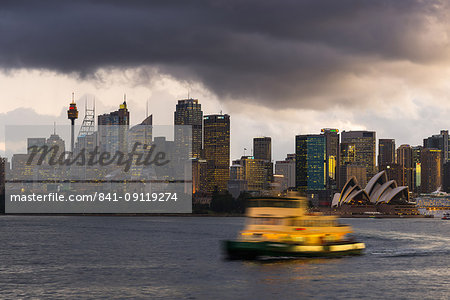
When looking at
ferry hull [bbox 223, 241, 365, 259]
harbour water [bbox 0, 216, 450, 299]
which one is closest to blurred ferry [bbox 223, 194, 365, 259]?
ferry hull [bbox 223, 241, 365, 259]

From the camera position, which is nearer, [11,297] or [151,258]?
[11,297]

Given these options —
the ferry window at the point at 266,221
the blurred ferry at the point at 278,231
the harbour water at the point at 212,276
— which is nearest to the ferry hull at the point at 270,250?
the blurred ferry at the point at 278,231

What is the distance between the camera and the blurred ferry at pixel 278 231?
53.2m

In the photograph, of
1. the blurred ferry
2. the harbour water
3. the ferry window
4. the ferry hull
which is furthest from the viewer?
the ferry window

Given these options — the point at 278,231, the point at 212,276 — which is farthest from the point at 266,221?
the point at 212,276

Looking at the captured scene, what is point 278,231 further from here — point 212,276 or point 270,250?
point 212,276

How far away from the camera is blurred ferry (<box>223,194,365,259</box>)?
5322cm

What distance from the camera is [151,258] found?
64.7 meters

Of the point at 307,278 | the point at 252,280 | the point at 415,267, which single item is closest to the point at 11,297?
the point at 252,280

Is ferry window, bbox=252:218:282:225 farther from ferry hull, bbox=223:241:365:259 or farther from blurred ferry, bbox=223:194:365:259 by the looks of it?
ferry hull, bbox=223:241:365:259

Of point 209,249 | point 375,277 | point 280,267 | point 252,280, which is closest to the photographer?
point 252,280

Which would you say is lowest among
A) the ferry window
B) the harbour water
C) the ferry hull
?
the harbour water

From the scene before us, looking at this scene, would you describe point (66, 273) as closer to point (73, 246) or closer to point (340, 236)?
point (340, 236)

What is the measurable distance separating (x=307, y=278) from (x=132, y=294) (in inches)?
513
